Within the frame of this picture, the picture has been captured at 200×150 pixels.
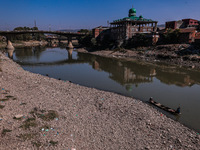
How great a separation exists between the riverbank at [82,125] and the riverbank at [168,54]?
1310 inches

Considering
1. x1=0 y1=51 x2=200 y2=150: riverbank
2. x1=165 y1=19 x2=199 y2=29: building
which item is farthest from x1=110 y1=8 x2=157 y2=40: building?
x1=0 y1=51 x2=200 y2=150: riverbank

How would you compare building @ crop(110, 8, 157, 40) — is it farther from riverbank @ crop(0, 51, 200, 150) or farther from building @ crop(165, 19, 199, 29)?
riverbank @ crop(0, 51, 200, 150)

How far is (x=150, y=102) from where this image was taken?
18.8m

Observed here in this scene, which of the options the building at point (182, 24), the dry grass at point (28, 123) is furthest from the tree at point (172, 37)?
the dry grass at point (28, 123)

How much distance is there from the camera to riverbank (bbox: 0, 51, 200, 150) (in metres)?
10.2

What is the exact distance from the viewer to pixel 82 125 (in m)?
12.4

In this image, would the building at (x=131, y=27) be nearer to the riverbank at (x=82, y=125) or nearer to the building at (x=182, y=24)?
the building at (x=182, y=24)

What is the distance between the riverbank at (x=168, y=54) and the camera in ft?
140

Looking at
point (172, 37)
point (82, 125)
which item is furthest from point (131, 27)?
point (82, 125)

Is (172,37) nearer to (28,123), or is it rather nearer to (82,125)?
(82,125)

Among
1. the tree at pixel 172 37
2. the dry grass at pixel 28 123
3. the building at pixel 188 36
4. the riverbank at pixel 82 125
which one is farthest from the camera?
the tree at pixel 172 37

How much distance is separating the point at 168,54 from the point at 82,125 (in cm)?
4542

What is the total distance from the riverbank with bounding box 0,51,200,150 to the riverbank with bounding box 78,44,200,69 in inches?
1310

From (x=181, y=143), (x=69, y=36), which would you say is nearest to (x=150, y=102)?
(x=181, y=143)
